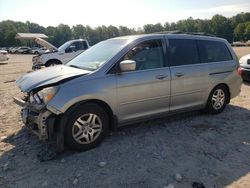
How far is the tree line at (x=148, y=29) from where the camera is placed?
103562 mm

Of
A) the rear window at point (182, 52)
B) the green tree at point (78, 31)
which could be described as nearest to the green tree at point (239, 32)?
the green tree at point (78, 31)

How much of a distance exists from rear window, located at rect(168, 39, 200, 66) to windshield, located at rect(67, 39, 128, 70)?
0.95 m

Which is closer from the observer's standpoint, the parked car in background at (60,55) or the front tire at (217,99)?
the front tire at (217,99)

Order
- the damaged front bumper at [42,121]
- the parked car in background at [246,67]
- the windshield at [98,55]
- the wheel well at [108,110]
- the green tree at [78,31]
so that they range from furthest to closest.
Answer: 1. the green tree at [78,31]
2. the parked car in background at [246,67]
3. the windshield at [98,55]
4. the wheel well at [108,110]
5. the damaged front bumper at [42,121]

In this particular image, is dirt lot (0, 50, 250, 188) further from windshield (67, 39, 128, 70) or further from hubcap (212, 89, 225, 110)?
windshield (67, 39, 128, 70)

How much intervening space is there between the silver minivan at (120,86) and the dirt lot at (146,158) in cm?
33

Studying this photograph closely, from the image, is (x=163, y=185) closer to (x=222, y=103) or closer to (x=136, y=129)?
(x=136, y=129)

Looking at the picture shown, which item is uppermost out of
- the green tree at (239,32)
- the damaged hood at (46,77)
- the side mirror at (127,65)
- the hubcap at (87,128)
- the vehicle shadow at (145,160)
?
the green tree at (239,32)

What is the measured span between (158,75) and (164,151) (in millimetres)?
1370

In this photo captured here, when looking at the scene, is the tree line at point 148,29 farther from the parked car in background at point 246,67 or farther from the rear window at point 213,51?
the rear window at point 213,51

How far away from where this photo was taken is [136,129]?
540 cm

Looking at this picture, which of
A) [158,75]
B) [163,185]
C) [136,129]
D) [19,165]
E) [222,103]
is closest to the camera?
[163,185]

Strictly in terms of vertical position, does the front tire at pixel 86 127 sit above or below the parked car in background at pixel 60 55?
below

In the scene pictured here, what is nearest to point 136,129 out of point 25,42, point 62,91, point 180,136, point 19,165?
point 180,136
